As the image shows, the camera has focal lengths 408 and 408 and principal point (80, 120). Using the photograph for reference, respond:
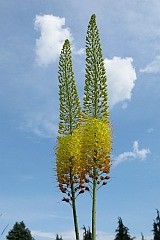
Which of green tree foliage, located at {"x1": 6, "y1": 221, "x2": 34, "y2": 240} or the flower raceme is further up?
green tree foliage, located at {"x1": 6, "y1": 221, "x2": 34, "y2": 240}

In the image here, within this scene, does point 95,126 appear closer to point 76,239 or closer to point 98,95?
point 98,95

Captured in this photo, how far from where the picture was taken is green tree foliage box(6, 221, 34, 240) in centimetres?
9066

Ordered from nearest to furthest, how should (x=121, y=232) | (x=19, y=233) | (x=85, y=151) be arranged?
(x=85, y=151) → (x=121, y=232) → (x=19, y=233)

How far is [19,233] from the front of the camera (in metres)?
91.4

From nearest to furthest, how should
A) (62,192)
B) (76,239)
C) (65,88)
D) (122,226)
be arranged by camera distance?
(76,239) → (62,192) → (65,88) → (122,226)

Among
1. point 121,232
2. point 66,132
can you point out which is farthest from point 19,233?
point 66,132

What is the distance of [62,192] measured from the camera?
21.0 m

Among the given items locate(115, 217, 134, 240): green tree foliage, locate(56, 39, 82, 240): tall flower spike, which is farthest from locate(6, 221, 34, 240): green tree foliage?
locate(56, 39, 82, 240): tall flower spike

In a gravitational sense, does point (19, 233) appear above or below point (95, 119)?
above

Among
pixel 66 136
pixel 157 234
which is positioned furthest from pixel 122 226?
pixel 66 136

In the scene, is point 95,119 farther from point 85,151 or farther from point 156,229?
point 156,229

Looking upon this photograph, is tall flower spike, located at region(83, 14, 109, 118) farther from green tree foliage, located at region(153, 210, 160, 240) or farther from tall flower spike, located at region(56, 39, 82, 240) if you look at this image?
green tree foliage, located at region(153, 210, 160, 240)

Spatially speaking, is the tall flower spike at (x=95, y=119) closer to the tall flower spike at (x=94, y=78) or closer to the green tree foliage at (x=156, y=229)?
the tall flower spike at (x=94, y=78)

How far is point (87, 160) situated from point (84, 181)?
115 centimetres
